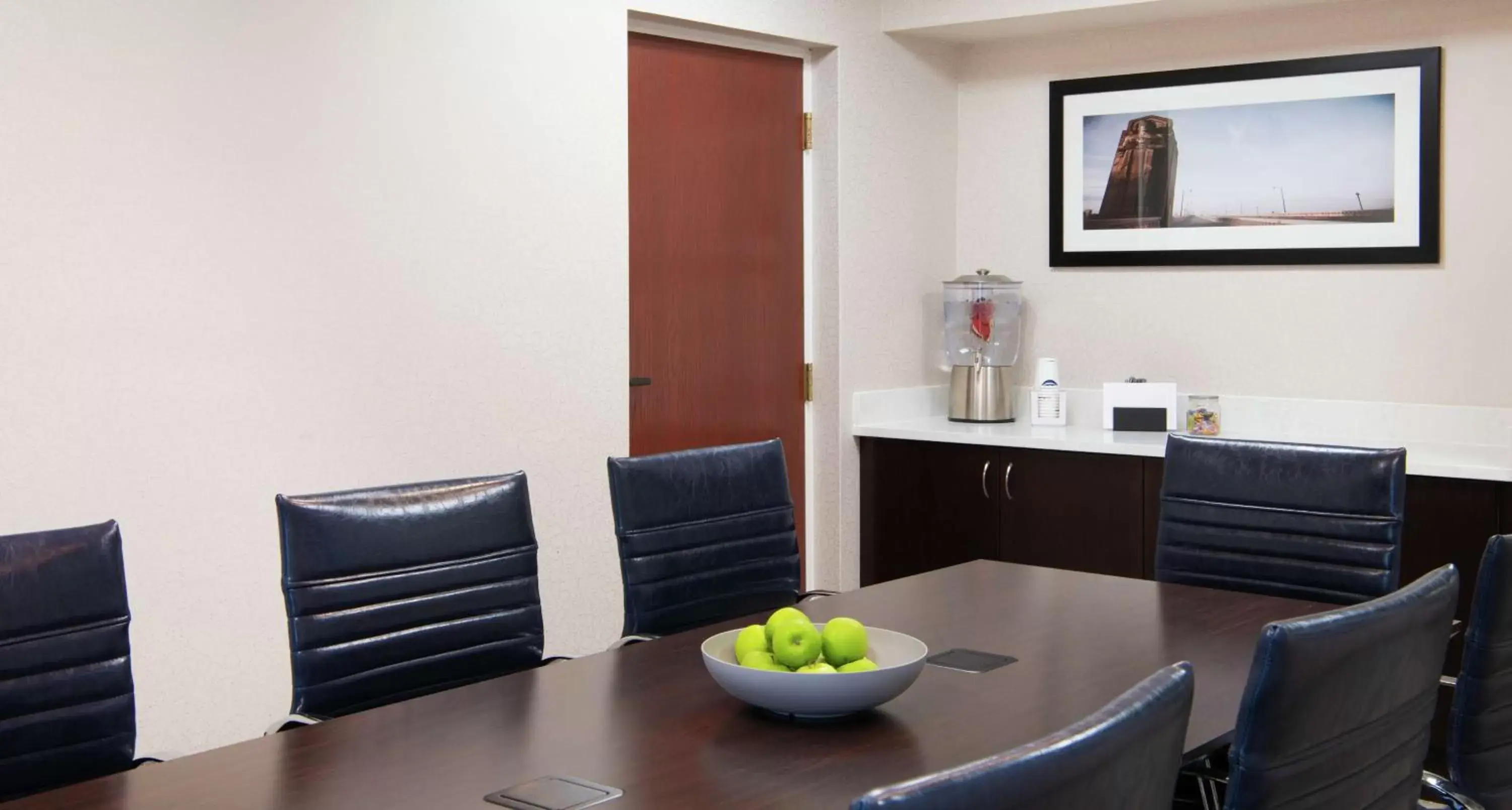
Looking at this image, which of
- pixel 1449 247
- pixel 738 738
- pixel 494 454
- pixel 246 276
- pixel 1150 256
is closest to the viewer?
pixel 738 738

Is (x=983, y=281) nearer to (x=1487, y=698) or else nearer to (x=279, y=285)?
(x=279, y=285)

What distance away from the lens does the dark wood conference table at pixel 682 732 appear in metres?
1.71

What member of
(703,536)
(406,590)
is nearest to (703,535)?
(703,536)

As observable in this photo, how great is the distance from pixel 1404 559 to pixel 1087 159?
1774 millimetres

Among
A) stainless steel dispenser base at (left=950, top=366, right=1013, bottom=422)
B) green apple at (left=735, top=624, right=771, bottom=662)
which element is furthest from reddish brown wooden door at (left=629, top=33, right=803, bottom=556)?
green apple at (left=735, top=624, right=771, bottom=662)

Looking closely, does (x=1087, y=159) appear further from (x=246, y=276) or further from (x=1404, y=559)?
(x=246, y=276)

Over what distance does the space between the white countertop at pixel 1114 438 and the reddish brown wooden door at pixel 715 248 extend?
0.35 meters

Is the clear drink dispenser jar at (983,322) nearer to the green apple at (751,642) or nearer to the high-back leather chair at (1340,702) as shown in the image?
the green apple at (751,642)

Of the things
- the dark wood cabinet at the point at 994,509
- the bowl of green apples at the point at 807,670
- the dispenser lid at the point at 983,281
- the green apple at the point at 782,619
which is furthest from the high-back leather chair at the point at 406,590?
the dispenser lid at the point at 983,281

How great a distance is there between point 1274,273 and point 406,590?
10.4 feet

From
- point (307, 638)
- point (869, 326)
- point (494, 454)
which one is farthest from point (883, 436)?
point (307, 638)

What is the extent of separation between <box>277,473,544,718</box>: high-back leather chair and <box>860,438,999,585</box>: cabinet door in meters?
2.27

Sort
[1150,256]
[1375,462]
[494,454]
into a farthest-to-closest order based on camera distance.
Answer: [1150,256]
[494,454]
[1375,462]

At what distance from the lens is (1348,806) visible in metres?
1.62
